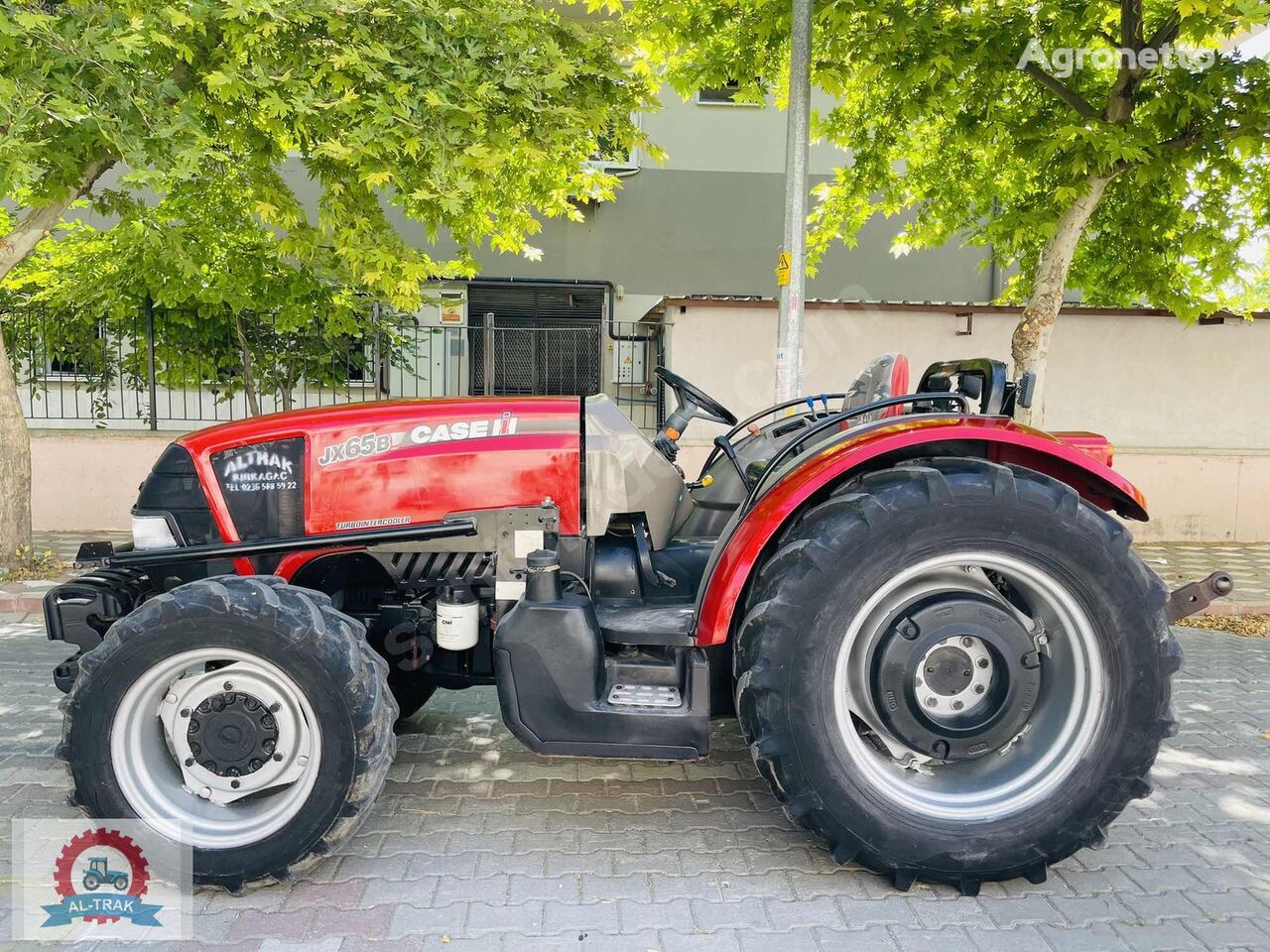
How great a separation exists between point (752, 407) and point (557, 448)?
18.6 feet

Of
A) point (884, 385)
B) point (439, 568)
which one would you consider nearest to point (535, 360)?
point (884, 385)

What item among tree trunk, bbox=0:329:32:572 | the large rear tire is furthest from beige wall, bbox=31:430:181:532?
the large rear tire

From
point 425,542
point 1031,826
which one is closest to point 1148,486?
point 1031,826

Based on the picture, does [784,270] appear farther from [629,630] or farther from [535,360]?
[629,630]

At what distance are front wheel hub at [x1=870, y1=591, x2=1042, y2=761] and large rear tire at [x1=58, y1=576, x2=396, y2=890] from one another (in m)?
1.50

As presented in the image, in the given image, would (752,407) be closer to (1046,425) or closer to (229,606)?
(1046,425)

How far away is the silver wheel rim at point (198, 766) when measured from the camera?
7.70 ft

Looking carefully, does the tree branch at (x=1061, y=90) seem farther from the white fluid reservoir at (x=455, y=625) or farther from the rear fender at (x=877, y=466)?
the white fluid reservoir at (x=455, y=625)

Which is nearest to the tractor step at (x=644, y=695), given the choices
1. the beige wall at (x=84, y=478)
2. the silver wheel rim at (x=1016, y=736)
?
the silver wheel rim at (x=1016, y=736)

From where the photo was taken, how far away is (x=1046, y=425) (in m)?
8.48

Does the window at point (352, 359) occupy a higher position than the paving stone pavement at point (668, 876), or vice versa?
the window at point (352, 359)

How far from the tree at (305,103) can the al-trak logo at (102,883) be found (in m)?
3.79

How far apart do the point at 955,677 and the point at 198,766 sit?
224 centimetres

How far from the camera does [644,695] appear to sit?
2.59 metres
